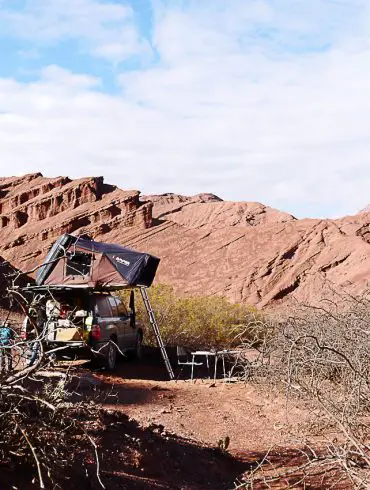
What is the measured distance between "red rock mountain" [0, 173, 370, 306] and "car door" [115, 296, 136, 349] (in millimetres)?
17749

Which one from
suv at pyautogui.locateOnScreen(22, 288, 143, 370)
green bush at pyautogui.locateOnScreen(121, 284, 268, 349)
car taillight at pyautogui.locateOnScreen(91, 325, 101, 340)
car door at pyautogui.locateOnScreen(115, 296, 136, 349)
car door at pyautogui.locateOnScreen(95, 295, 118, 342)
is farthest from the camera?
green bush at pyautogui.locateOnScreen(121, 284, 268, 349)

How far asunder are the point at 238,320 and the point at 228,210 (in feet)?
212

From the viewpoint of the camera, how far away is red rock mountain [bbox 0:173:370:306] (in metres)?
42.2

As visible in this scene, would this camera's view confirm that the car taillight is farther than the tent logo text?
No

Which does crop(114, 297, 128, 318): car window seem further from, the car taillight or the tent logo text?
the car taillight

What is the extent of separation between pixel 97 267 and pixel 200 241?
114 feet

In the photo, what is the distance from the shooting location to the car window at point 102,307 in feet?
46.4

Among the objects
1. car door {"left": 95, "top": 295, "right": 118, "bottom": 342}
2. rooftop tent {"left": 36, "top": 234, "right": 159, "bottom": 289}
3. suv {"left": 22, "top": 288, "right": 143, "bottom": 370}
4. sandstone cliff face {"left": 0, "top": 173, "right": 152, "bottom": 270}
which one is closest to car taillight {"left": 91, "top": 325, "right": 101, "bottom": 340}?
suv {"left": 22, "top": 288, "right": 143, "bottom": 370}

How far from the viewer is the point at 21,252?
55.5 m

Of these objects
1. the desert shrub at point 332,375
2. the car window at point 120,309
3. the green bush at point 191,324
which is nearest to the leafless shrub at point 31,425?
the desert shrub at point 332,375

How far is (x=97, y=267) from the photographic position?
1516cm

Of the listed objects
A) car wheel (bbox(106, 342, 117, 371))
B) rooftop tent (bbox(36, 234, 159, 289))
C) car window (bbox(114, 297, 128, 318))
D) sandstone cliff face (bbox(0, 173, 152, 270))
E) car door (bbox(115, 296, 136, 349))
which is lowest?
car wheel (bbox(106, 342, 117, 371))

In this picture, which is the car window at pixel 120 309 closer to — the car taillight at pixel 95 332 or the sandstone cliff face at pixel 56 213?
the car taillight at pixel 95 332

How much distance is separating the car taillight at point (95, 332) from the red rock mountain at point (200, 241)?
2038 cm
